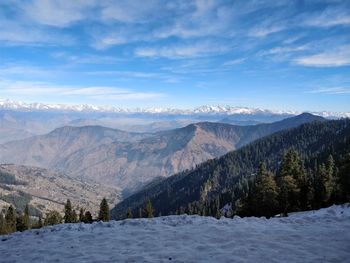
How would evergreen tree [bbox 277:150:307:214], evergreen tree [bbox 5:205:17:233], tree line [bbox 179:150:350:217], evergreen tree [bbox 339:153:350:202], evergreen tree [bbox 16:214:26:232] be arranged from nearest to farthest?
evergreen tree [bbox 339:153:350:202] < tree line [bbox 179:150:350:217] < evergreen tree [bbox 277:150:307:214] < evergreen tree [bbox 5:205:17:233] < evergreen tree [bbox 16:214:26:232]

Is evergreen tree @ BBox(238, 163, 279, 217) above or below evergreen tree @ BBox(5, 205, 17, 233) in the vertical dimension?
above

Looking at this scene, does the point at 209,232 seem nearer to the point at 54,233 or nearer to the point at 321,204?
the point at 54,233

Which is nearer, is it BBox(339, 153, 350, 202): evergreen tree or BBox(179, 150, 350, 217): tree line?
BBox(339, 153, 350, 202): evergreen tree

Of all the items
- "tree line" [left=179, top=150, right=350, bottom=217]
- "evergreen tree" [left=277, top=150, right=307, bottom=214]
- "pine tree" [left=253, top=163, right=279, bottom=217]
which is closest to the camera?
"pine tree" [left=253, top=163, right=279, bottom=217]

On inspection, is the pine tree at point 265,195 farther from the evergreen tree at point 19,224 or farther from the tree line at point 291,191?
the evergreen tree at point 19,224

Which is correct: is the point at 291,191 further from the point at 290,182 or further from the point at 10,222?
the point at 10,222

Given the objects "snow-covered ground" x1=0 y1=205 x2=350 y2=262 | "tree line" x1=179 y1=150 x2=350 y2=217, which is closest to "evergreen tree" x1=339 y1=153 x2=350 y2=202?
"tree line" x1=179 y1=150 x2=350 y2=217

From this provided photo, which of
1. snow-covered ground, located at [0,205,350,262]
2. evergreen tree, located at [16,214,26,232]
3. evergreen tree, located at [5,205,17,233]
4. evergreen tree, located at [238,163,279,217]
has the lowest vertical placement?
evergreen tree, located at [16,214,26,232]

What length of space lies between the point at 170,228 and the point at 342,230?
39.6 ft

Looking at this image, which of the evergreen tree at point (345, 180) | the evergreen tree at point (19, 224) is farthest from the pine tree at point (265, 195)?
the evergreen tree at point (19, 224)

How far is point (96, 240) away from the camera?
78.6 feet

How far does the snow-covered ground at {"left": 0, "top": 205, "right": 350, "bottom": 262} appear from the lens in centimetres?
1944

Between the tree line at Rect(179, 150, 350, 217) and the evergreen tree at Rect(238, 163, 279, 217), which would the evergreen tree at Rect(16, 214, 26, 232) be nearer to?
the tree line at Rect(179, 150, 350, 217)

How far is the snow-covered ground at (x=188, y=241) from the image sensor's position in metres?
19.4
